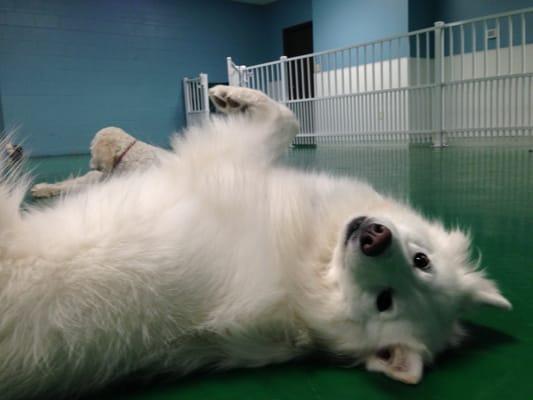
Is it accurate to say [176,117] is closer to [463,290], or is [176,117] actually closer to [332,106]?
[332,106]

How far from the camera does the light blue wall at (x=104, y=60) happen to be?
985 centimetres

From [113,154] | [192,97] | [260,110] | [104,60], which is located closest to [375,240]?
[260,110]

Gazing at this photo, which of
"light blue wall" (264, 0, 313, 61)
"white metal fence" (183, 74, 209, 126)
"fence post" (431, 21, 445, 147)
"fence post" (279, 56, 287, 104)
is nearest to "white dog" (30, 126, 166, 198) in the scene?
"fence post" (431, 21, 445, 147)

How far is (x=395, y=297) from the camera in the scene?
1044 mm

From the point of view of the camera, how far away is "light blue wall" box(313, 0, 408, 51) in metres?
9.76

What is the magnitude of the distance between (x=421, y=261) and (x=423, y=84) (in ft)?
27.1

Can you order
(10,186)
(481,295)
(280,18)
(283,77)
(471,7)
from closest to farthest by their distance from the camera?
(10,186), (481,295), (471,7), (283,77), (280,18)

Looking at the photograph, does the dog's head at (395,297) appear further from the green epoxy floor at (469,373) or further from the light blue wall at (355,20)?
the light blue wall at (355,20)

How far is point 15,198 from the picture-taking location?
36.4 inches

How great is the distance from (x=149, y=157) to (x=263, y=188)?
1.94m

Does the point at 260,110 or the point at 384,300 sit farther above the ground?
the point at 260,110

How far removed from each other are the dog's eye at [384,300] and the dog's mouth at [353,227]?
0.14m

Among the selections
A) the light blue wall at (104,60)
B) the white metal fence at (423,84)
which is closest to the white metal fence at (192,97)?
the light blue wall at (104,60)

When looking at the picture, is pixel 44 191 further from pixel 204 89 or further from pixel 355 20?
pixel 355 20
